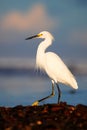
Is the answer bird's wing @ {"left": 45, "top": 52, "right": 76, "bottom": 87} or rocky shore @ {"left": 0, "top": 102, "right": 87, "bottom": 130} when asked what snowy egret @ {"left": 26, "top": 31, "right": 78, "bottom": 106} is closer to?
bird's wing @ {"left": 45, "top": 52, "right": 76, "bottom": 87}

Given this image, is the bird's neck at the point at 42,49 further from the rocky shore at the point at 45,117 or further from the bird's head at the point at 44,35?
the rocky shore at the point at 45,117

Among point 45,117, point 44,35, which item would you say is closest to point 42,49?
point 44,35

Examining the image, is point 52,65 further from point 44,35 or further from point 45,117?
point 45,117

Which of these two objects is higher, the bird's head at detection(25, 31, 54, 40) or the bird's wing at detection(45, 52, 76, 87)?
the bird's head at detection(25, 31, 54, 40)

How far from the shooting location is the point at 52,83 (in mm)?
20578

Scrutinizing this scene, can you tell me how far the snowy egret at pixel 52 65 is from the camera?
2028cm

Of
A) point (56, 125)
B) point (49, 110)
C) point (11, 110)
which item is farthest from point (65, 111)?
point (56, 125)

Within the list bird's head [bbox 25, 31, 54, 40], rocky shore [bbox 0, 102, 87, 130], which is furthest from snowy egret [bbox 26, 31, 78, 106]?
rocky shore [bbox 0, 102, 87, 130]

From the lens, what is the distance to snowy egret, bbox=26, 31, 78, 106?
66.5 ft

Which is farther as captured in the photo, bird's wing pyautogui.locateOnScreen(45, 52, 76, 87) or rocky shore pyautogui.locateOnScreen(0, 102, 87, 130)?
bird's wing pyautogui.locateOnScreen(45, 52, 76, 87)

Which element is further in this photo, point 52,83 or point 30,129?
point 52,83

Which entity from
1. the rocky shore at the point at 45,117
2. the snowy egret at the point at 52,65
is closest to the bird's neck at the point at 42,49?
the snowy egret at the point at 52,65

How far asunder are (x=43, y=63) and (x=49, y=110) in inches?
236

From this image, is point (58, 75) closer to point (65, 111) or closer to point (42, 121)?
point (65, 111)
